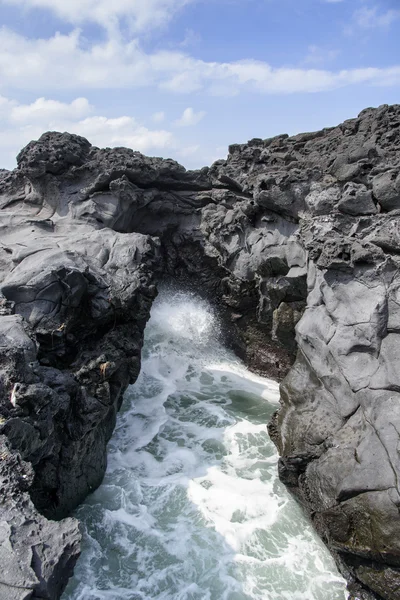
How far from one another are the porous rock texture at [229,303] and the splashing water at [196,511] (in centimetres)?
57

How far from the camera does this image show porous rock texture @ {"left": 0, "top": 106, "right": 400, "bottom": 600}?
579 cm

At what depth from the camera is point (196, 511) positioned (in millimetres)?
7469

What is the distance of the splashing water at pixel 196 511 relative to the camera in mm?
6285

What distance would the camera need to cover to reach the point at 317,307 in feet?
25.6

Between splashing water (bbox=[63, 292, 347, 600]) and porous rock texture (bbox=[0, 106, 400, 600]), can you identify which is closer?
porous rock texture (bbox=[0, 106, 400, 600])

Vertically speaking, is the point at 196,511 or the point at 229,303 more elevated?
the point at 229,303

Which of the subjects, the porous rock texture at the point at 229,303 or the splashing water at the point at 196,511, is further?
the splashing water at the point at 196,511

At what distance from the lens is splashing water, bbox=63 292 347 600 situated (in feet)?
20.6

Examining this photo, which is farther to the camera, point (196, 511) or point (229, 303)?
point (229, 303)

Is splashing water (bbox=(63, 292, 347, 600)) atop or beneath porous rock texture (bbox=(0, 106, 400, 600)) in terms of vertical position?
beneath

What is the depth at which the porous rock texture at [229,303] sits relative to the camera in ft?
19.0

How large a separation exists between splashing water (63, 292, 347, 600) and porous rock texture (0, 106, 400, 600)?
0.57m

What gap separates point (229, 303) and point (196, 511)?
5568 mm

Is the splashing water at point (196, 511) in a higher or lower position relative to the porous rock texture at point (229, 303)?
lower
